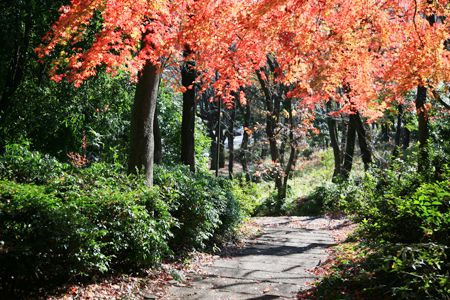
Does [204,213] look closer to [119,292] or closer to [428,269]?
[119,292]

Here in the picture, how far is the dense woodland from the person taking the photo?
16.1 ft

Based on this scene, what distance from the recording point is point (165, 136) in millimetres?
17734

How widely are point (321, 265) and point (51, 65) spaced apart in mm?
8752

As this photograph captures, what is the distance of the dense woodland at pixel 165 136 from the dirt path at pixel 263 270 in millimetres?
642

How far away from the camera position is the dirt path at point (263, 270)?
6.43 m

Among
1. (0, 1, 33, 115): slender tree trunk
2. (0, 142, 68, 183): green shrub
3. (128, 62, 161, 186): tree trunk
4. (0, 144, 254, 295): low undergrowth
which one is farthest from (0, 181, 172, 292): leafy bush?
(0, 1, 33, 115): slender tree trunk

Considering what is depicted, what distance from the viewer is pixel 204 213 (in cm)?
864

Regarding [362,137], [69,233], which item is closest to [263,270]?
[69,233]

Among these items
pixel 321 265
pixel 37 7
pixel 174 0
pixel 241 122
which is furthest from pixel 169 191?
pixel 241 122

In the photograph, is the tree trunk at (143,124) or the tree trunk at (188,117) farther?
the tree trunk at (188,117)

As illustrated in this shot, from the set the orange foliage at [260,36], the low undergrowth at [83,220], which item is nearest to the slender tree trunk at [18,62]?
the orange foliage at [260,36]

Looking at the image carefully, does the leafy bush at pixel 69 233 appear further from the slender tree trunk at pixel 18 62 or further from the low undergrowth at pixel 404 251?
the slender tree trunk at pixel 18 62

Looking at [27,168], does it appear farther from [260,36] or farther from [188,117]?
[260,36]

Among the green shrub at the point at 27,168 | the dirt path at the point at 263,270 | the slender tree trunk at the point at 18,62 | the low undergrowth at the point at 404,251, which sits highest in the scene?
the slender tree trunk at the point at 18,62
